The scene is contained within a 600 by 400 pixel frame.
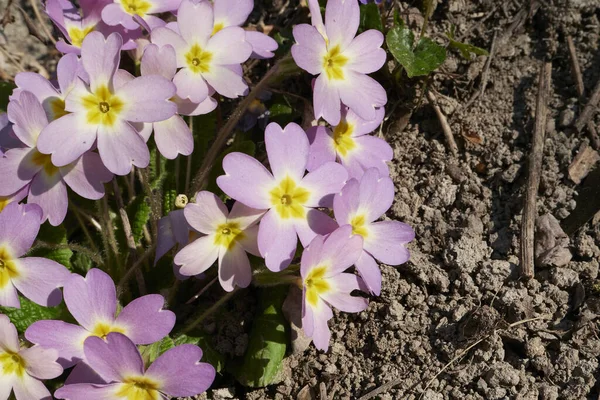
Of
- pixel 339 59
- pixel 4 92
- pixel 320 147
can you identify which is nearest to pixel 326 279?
pixel 320 147

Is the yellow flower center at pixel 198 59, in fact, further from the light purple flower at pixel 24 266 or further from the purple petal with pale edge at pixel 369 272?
the purple petal with pale edge at pixel 369 272

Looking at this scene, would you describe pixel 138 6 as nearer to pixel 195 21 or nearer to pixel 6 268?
pixel 195 21

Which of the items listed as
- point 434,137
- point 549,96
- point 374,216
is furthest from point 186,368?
point 549,96

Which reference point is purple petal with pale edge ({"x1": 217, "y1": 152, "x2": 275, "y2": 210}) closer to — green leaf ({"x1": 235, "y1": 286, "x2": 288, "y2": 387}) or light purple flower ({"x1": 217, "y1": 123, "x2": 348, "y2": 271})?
light purple flower ({"x1": 217, "y1": 123, "x2": 348, "y2": 271})

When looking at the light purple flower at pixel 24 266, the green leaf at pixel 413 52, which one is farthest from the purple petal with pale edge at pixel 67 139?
the green leaf at pixel 413 52

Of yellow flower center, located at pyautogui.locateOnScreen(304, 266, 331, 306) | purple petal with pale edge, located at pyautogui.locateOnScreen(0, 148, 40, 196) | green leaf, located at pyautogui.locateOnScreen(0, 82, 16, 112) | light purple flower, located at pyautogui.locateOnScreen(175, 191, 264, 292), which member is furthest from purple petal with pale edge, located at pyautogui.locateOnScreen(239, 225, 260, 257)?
green leaf, located at pyautogui.locateOnScreen(0, 82, 16, 112)

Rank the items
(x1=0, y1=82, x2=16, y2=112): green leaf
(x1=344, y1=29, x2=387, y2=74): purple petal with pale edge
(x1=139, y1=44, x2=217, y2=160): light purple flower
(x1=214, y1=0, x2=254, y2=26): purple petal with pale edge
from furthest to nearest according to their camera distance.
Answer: (x1=0, y1=82, x2=16, y2=112): green leaf, (x1=214, y1=0, x2=254, y2=26): purple petal with pale edge, (x1=344, y1=29, x2=387, y2=74): purple petal with pale edge, (x1=139, y1=44, x2=217, y2=160): light purple flower
